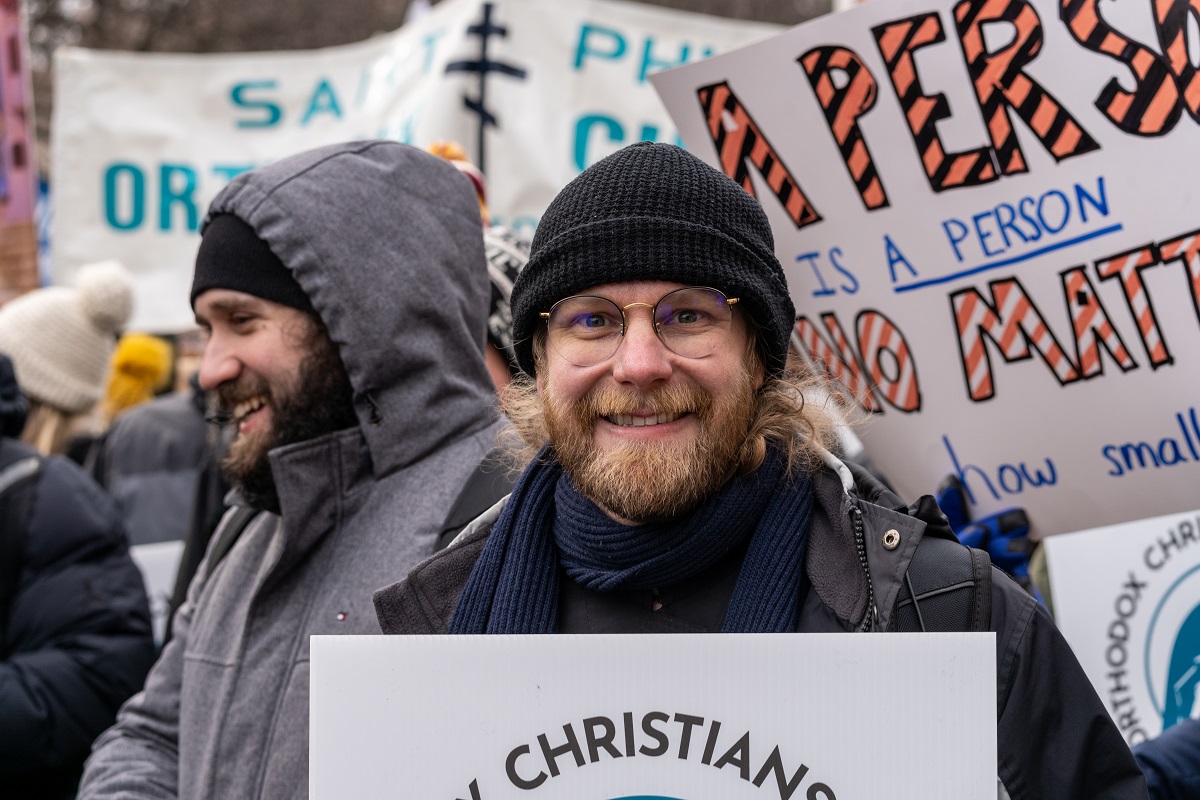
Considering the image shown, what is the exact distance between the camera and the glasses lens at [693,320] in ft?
5.81

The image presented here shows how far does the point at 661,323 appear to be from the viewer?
1779 millimetres

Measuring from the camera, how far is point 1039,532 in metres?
2.36

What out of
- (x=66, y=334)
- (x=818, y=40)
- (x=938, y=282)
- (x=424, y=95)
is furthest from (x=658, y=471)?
(x=66, y=334)

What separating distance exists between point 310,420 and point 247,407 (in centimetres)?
16

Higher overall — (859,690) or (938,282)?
(938,282)

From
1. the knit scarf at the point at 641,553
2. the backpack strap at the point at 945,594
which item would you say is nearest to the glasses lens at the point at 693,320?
the knit scarf at the point at 641,553

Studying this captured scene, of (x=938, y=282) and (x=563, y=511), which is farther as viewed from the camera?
(x=938, y=282)

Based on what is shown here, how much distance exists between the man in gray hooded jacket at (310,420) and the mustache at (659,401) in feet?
1.85

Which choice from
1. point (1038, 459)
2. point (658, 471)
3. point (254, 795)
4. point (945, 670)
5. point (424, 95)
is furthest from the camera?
point (424, 95)

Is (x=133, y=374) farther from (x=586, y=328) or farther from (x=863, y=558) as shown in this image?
(x=863, y=558)

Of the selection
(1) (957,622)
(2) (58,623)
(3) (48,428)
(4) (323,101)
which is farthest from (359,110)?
(1) (957,622)

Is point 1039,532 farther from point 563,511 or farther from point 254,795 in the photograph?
point 254,795

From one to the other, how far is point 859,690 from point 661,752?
0.77ft

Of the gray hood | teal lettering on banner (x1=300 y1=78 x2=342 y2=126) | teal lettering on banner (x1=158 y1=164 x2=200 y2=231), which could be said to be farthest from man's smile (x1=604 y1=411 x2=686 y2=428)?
teal lettering on banner (x1=158 y1=164 x2=200 y2=231)
